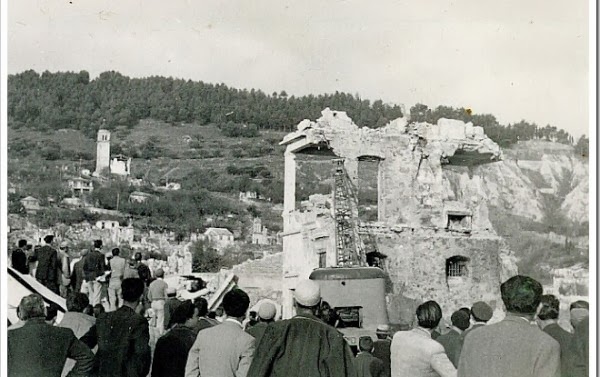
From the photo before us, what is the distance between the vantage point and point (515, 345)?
3.90 meters

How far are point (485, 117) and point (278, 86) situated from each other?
3.37 m

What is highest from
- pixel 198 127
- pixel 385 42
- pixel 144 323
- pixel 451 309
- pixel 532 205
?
pixel 385 42

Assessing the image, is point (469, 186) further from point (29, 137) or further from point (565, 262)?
point (29, 137)

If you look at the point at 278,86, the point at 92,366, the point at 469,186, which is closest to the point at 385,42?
the point at 278,86

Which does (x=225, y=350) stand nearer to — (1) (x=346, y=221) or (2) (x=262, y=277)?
(2) (x=262, y=277)

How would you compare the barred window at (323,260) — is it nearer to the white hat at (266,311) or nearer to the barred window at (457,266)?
the barred window at (457,266)

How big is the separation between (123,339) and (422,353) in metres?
2.23

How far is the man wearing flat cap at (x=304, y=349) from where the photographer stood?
4.12 meters

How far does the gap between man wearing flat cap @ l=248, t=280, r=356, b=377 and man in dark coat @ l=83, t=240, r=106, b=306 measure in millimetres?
5203

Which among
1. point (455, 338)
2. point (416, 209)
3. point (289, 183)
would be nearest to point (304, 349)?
point (455, 338)

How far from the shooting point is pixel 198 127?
1062 cm

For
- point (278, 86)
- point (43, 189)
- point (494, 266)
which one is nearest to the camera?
point (43, 189)

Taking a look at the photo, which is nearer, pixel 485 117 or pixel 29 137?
pixel 29 137

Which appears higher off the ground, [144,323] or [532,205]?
[532,205]
